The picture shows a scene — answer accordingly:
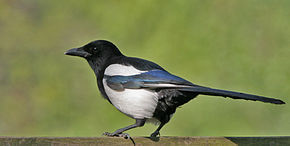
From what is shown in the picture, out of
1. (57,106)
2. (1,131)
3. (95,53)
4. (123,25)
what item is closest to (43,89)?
(57,106)

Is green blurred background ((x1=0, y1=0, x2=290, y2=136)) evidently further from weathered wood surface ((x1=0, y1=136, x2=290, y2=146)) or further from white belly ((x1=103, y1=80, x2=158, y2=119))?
weathered wood surface ((x1=0, y1=136, x2=290, y2=146))

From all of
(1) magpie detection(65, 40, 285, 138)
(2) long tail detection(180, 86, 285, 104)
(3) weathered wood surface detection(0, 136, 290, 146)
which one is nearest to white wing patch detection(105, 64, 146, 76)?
(1) magpie detection(65, 40, 285, 138)

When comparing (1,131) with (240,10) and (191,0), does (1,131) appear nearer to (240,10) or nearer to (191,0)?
(191,0)

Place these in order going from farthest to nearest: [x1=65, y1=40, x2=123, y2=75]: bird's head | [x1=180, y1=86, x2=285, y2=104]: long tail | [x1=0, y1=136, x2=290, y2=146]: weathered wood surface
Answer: [x1=65, y1=40, x2=123, y2=75]: bird's head, [x1=180, y1=86, x2=285, y2=104]: long tail, [x1=0, y1=136, x2=290, y2=146]: weathered wood surface

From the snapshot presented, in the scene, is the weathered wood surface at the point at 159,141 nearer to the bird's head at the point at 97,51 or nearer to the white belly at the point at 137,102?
the white belly at the point at 137,102

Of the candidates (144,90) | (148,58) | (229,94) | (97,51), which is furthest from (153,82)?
(148,58)

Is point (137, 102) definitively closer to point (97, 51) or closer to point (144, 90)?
point (144, 90)

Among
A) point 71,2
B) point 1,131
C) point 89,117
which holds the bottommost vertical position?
point 1,131
